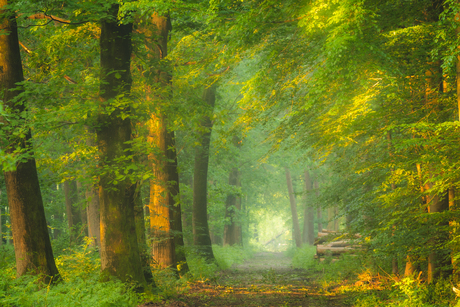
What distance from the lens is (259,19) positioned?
770 cm

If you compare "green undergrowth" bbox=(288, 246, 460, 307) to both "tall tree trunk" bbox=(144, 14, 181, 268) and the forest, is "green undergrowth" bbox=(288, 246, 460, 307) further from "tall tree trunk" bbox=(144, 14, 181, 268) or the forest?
"tall tree trunk" bbox=(144, 14, 181, 268)

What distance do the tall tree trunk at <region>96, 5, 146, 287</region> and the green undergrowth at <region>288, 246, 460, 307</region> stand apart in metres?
5.24

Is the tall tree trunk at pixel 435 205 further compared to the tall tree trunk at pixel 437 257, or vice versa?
the tall tree trunk at pixel 437 257

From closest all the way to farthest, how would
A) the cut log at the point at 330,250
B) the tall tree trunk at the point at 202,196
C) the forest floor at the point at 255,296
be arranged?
the forest floor at the point at 255,296 < the tall tree trunk at the point at 202,196 < the cut log at the point at 330,250

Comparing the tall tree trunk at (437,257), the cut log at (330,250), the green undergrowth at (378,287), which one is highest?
the tall tree trunk at (437,257)

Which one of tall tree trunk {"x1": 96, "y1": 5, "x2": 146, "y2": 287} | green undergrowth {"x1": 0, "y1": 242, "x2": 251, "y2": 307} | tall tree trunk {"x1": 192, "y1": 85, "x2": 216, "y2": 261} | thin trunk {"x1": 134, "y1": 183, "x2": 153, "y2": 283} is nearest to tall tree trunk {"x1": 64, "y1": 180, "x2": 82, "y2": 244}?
tall tree trunk {"x1": 192, "y1": 85, "x2": 216, "y2": 261}

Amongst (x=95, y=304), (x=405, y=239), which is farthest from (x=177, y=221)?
(x=405, y=239)

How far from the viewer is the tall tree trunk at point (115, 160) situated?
320 inches

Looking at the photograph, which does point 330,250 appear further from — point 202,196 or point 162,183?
point 162,183

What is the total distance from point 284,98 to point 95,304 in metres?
6.99

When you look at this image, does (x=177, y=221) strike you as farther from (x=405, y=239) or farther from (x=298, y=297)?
(x=405, y=239)

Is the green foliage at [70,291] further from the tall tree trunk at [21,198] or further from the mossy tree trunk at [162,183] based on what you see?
the mossy tree trunk at [162,183]

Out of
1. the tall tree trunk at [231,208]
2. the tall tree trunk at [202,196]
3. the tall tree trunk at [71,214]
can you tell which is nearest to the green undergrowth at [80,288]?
the tall tree trunk at [202,196]

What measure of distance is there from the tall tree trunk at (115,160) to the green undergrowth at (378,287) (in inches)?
206
